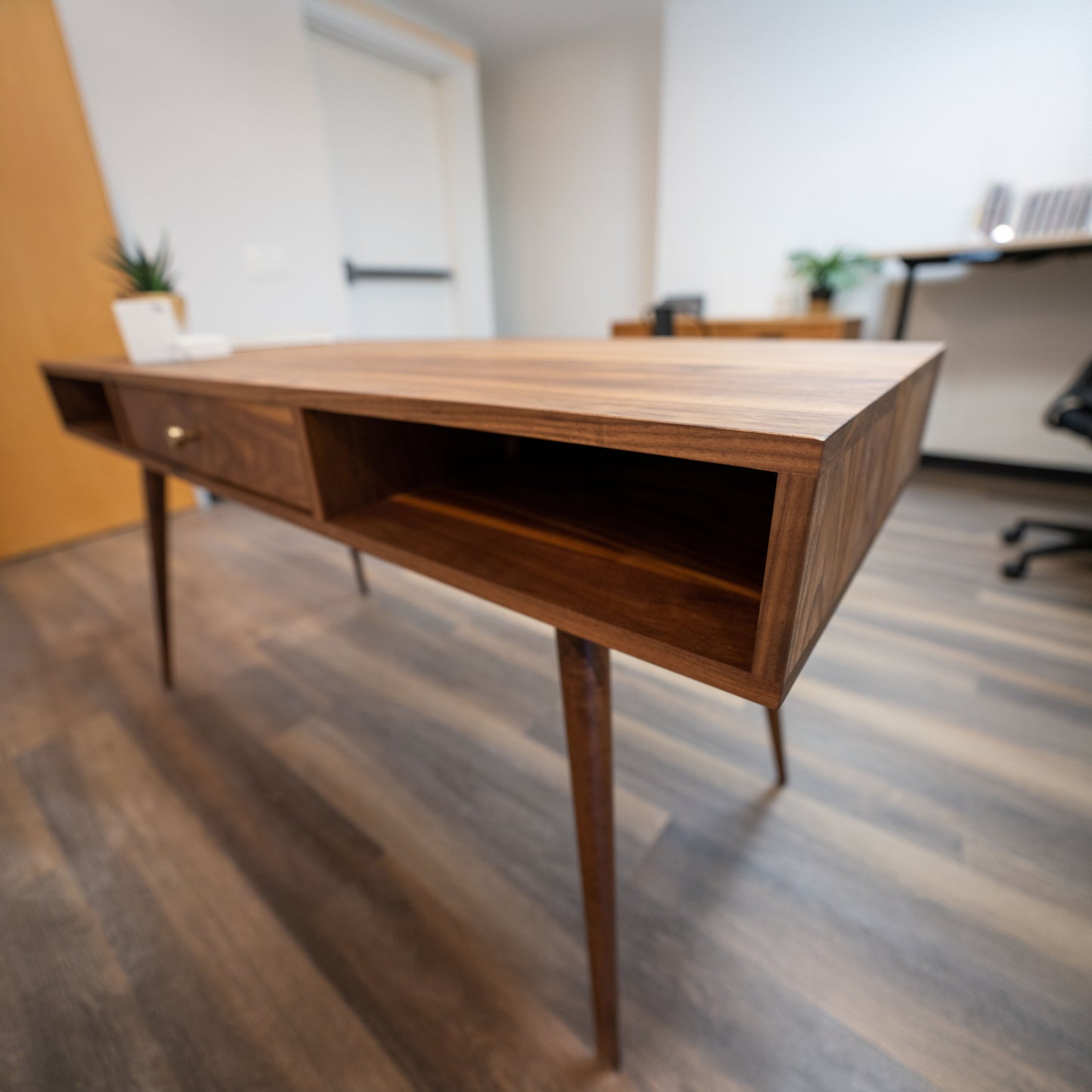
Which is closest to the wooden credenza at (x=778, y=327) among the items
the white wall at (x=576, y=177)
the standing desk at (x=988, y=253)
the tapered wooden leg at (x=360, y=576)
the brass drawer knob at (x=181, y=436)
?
the standing desk at (x=988, y=253)

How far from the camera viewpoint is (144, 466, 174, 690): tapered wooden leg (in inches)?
40.4

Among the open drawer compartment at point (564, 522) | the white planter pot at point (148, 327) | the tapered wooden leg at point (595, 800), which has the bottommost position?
the tapered wooden leg at point (595, 800)

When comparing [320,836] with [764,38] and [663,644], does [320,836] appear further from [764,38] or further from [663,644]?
[764,38]

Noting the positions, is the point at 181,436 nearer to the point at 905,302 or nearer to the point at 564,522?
the point at 564,522

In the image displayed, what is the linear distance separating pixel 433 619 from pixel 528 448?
82 centimetres

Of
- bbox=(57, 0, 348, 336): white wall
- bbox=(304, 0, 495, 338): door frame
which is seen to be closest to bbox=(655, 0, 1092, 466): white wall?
bbox=(304, 0, 495, 338): door frame

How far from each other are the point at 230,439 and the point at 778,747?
0.90m

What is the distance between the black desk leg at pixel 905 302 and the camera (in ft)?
7.14

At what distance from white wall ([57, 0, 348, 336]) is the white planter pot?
4.72 ft

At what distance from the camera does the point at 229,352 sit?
1010 mm

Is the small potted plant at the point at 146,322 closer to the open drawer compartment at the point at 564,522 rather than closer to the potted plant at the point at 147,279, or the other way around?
the potted plant at the point at 147,279

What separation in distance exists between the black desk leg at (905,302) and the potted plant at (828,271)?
0.51ft

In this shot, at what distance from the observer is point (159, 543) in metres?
1.07

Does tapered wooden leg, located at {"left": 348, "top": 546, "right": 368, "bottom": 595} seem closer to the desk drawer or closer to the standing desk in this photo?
the desk drawer
